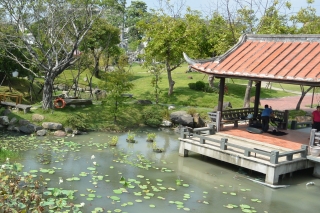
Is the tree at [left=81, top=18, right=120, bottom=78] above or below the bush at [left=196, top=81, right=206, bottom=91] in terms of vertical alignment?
above

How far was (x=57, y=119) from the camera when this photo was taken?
17.5 m

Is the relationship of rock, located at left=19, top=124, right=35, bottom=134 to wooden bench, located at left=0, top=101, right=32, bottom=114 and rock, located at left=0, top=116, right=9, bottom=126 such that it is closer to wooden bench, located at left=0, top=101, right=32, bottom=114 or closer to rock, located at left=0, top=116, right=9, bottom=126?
rock, located at left=0, top=116, right=9, bottom=126

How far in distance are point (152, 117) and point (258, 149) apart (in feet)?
28.9

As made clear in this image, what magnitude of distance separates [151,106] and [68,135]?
21.1 ft

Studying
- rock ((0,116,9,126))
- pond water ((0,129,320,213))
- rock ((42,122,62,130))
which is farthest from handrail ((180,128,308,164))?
rock ((0,116,9,126))

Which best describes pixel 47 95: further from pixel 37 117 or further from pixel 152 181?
pixel 152 181

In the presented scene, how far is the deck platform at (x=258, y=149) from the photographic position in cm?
1141

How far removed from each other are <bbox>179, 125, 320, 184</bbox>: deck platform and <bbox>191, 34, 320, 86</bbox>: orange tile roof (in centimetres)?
244

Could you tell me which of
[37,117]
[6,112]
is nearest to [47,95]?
[37,117]

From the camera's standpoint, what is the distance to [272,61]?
44.0ft

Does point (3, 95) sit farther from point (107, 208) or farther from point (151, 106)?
point (107, 208)

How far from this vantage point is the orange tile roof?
39.9 ft

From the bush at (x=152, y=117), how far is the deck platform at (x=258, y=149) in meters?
5.32

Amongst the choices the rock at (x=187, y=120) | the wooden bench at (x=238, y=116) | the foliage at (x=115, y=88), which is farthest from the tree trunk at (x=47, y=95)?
the wooden bench at (x=238, y=116)
